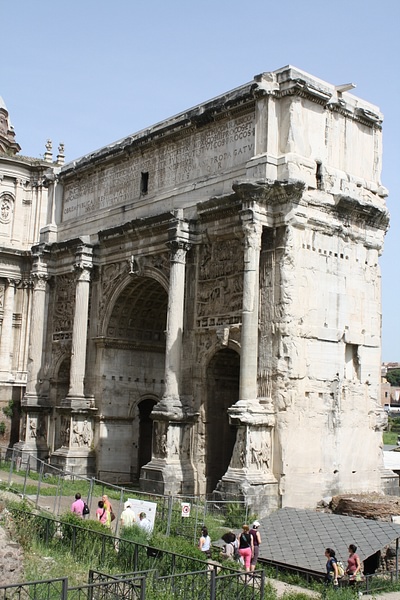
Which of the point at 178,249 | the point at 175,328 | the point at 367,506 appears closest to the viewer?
the point at 367,506

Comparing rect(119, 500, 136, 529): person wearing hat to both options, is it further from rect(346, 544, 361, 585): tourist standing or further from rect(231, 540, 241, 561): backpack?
rect(346, 544, 361, 585): tourist standing

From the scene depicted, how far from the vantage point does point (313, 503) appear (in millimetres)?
19906

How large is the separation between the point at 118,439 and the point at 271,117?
11.8 meters

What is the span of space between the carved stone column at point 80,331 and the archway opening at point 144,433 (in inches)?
83.6

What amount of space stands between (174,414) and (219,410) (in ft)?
5.47

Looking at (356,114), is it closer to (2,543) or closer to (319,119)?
(319,119)

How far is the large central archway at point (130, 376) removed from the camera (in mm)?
26062

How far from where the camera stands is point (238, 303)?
21.1 meters

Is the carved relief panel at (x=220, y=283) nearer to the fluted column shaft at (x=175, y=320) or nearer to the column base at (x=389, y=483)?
the fluted column shaft at (x=175, y=320)

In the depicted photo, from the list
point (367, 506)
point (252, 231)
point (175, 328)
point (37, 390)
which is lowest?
point (367, 506)

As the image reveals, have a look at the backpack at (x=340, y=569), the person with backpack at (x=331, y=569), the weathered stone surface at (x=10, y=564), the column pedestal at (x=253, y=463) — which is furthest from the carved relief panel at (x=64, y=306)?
the weathered stone surface at (x=10, y=564)

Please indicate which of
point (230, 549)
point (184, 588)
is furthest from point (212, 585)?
point (230, 549)

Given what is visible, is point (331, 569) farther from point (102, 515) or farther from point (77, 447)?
point (77, 447)

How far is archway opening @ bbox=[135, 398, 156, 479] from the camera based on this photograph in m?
27.0
